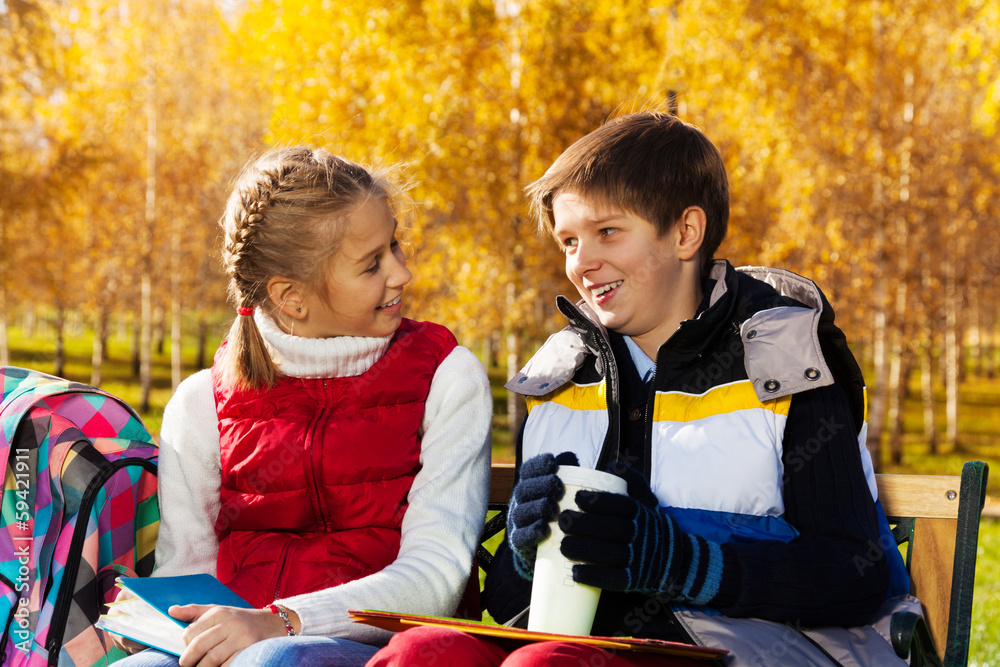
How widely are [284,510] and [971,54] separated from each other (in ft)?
24.0

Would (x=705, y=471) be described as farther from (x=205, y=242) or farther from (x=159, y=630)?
(x=205, y=242)

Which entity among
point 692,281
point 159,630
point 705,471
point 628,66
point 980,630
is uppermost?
point 628,66

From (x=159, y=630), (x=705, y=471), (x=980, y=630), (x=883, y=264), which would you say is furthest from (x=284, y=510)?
(x=883, y=264)

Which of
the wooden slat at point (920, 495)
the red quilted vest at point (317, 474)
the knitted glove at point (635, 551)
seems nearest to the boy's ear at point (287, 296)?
the red quilted vest at point (317, 474)

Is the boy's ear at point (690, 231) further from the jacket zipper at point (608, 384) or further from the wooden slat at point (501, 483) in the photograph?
the wooden slat at point (501, 483)

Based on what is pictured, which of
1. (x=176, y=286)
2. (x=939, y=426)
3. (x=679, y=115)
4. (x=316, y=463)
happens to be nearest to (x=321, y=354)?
(x=316, y=463)

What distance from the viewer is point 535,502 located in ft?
4.64

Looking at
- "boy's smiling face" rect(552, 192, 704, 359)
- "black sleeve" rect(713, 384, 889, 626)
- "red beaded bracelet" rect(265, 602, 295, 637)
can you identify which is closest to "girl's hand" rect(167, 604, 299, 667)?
"red beaded bracelet" rect(265, 602, 295, 637)

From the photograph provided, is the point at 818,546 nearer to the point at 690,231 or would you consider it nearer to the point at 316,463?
the point at 690,231

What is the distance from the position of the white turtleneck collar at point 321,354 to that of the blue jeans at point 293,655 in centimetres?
66

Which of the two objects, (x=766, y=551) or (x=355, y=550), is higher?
(x=766, y=551)

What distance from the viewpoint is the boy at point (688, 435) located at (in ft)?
4.89

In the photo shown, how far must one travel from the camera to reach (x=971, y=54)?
22.8 ft

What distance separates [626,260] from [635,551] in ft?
2.35
